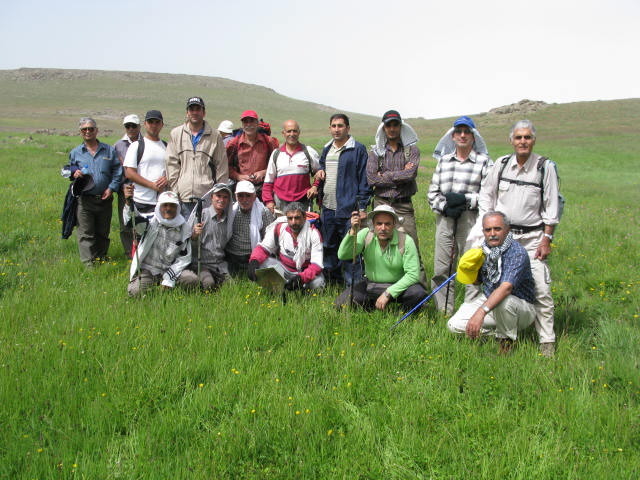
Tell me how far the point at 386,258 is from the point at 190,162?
325 cm

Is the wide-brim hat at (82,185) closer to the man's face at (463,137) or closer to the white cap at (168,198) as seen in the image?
the white cap at (168,198)

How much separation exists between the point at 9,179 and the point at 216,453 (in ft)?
49.0

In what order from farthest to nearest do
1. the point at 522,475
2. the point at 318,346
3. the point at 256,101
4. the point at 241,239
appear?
the point at 256,101, the point at 241,239, the point at 318,346, the point at 522,475

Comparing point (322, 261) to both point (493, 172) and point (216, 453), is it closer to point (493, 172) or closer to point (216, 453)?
point (493, 172)

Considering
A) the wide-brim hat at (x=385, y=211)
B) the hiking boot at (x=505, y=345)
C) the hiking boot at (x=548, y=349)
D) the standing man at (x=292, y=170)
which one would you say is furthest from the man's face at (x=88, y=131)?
the hiking boot at (x=548, y=349)

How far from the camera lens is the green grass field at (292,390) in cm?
324

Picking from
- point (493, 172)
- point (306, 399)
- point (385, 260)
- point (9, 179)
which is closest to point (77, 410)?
point (306, 399)

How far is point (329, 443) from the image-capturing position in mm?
3438

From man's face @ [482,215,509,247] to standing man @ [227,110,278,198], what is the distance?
12.9 ft

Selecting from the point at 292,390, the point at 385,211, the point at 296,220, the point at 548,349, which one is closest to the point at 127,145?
the point at 296,220

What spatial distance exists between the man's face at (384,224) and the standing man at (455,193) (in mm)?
608

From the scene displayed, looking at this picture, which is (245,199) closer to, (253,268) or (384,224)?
(253,268)

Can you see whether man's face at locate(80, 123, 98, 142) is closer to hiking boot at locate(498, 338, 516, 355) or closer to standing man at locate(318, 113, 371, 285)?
standing man at locate(318, 113, 371, 285)

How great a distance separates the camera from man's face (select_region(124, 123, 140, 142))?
25.7 ft
